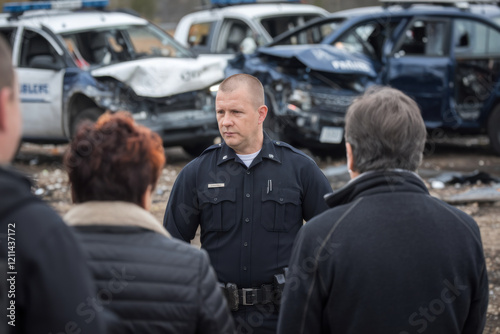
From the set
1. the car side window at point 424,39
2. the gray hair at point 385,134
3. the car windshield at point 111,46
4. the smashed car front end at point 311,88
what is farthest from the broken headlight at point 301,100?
the gray hair at point 385,134

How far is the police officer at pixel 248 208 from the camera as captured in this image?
362cm

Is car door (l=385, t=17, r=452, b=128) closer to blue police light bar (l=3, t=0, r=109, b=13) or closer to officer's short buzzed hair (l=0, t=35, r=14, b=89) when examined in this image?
blue police light bar (l=3, t=0, r=109, b=13)

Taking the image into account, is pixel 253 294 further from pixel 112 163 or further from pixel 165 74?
pixel 165 74

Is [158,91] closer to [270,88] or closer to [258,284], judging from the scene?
[270,88]

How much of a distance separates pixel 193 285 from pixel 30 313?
1.99ft

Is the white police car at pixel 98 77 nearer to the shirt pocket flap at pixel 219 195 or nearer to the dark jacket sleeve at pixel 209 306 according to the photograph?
the shirt pocket flap at pixel 219 195

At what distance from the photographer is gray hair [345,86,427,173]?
2.54 meters

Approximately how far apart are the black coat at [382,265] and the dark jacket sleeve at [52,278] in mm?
959

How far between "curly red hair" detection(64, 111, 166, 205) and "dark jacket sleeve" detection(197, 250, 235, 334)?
0.26 metres

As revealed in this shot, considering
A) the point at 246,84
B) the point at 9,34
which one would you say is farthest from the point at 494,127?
the point at 246,84

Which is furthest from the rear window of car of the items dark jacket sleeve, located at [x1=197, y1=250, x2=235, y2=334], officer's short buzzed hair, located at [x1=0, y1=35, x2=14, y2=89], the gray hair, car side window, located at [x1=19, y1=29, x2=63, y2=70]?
officer's short buzzed hair, located at [x1=0, y1=35, x2=14, y2=89]

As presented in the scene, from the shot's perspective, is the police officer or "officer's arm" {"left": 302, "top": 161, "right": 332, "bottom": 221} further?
"officer's arm" {"left": 302, "top": 161, "right": 332, "bottom": 221}

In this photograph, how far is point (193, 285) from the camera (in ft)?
7.14

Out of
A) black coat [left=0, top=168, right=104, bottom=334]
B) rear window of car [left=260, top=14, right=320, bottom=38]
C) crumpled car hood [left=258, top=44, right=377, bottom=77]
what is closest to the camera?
black coat [left=0, top=168, right=104, bottom=334]
